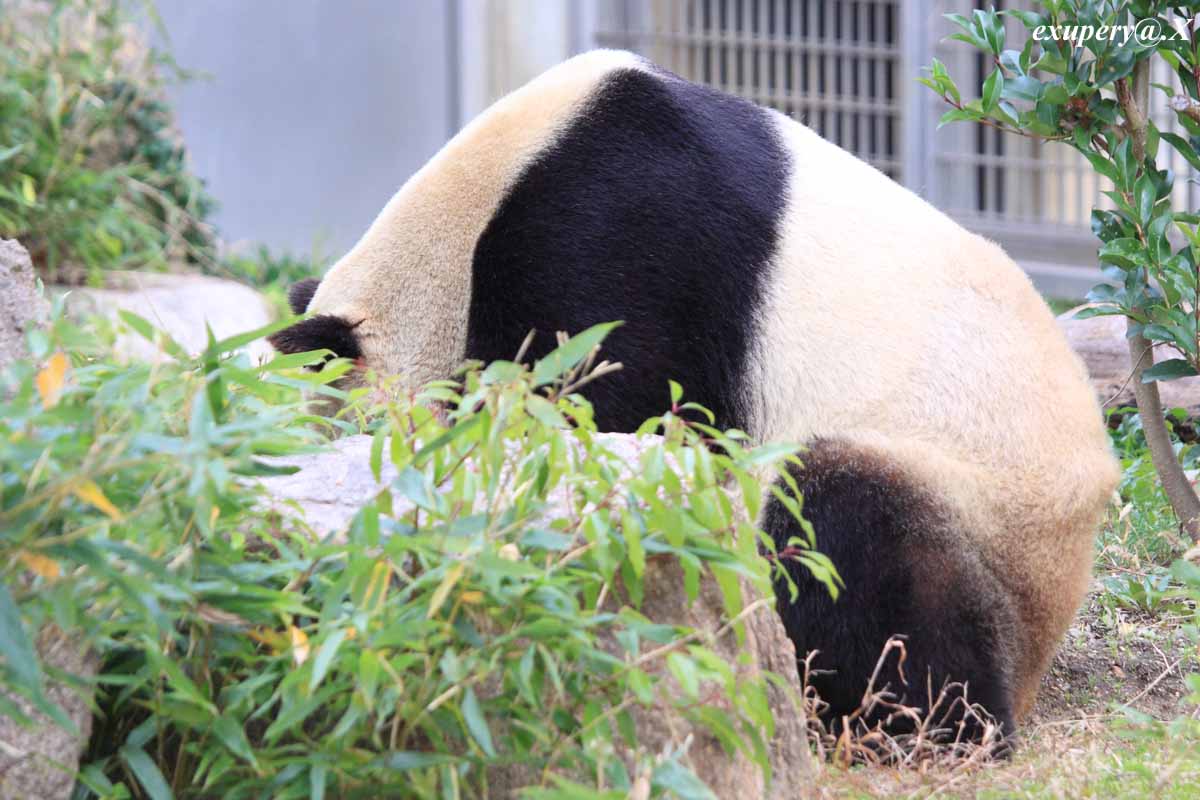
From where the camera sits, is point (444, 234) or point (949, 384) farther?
point (444, 234)

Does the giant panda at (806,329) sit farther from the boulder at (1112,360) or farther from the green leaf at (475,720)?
the boulder at (1112,360)

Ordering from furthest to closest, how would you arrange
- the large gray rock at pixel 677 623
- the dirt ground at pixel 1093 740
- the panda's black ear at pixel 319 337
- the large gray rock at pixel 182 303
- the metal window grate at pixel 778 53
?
the metal window grate at pixel 778 53, the large gray rock at pixel 182 303, the panda's black ear at pixel 319 337, the dirt ground at pixel 1093 740, the large gray rock at pixel 677 623

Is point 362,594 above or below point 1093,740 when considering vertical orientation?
above

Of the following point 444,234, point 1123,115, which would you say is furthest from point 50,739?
point 1123,115

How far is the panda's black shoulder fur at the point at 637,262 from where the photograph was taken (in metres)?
2.66

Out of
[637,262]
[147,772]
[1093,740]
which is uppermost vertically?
[637,262]

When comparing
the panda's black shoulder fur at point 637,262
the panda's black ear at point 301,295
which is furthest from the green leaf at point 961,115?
the panda's black ear at point 301,295

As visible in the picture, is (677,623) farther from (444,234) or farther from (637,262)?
(444,234)

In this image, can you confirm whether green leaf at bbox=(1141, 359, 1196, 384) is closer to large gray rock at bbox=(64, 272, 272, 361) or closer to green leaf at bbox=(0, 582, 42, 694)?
green leaf at bbox=(0, 582, 42, 694)

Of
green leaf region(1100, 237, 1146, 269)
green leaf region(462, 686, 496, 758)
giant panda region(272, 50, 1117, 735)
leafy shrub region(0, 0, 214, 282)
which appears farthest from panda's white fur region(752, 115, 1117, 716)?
leafy shrub region(0, 0, 214, 282)

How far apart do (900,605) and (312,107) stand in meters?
6.63

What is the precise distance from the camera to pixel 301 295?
3199 mm

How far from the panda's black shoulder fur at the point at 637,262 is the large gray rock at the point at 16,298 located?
0.82 meters

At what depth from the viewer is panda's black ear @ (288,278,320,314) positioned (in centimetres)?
318
